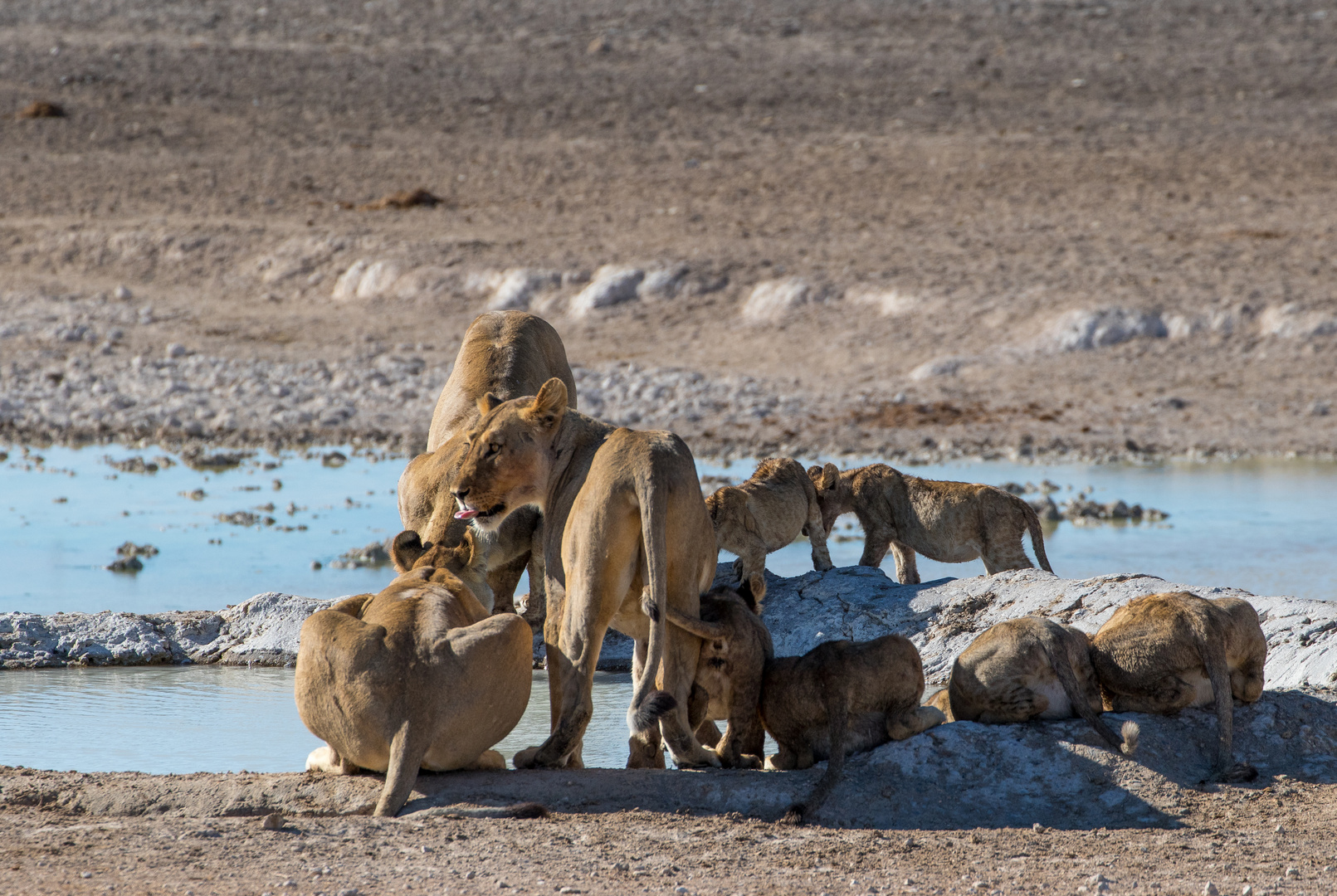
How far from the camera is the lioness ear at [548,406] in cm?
705

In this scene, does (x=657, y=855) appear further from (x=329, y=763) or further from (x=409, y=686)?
(x=329, y=763)

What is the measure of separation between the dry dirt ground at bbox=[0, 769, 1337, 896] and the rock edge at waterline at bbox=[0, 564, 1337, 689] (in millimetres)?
1749

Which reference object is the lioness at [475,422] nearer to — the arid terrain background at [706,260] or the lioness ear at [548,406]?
the lioness ear at [548,406]

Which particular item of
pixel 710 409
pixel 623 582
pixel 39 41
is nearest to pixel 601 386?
pixel 710 409

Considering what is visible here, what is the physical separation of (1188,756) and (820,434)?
34.9 feet

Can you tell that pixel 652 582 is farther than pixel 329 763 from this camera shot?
No

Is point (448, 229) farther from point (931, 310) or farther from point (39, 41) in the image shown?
point (39, 41)

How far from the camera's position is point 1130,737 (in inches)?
257

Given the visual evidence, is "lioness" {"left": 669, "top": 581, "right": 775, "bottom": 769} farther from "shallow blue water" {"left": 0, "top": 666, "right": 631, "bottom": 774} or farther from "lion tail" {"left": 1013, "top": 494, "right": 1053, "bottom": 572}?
"lion tail" {"left": 1013, "top": 494, "right": 1053, "bottom": 572}

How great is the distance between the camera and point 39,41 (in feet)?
130

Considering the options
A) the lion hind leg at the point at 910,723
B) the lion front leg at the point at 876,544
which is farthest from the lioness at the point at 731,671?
the lion front leg at the point at 876,544

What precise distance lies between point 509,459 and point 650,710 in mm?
1308

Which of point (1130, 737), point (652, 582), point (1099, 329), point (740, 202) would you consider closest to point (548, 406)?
point (652, 582)

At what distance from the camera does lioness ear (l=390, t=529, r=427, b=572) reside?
7508mm
